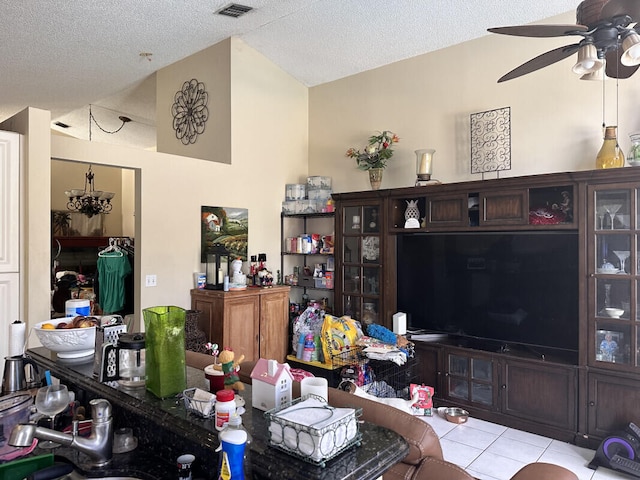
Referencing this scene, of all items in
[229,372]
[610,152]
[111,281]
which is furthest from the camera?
[111,281]

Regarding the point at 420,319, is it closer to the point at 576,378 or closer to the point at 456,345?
the point at 456,345

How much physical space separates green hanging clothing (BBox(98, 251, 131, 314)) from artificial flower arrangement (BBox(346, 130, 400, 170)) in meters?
2.85

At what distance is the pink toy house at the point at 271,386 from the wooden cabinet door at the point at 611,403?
299 centimetres

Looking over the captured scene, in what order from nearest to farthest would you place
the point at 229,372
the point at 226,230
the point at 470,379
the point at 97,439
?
the point at 97,439 → the point at 229,372 → the point at 470,379 → the point at 226,230

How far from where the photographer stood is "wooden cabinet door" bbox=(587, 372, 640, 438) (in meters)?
3.10

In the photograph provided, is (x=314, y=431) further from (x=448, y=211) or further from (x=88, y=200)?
(x=88, y=200)

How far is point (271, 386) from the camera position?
1273mm

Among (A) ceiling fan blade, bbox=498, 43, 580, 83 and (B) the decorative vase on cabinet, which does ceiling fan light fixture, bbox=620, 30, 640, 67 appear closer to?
(A) ceiling fan blade, bbox=498, 43, 580, 83

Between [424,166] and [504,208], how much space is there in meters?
0.92

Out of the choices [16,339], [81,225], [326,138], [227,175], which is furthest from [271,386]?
[81,225]

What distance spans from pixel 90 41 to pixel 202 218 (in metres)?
2.07

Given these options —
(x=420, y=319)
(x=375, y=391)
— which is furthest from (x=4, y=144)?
(x=420, y=319)

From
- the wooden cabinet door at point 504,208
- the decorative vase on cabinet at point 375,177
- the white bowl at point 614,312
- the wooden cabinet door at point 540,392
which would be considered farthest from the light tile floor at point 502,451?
the decorative vase on cabinet at point 375,177

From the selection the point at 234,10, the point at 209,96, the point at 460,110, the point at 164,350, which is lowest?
the point at 164,350
